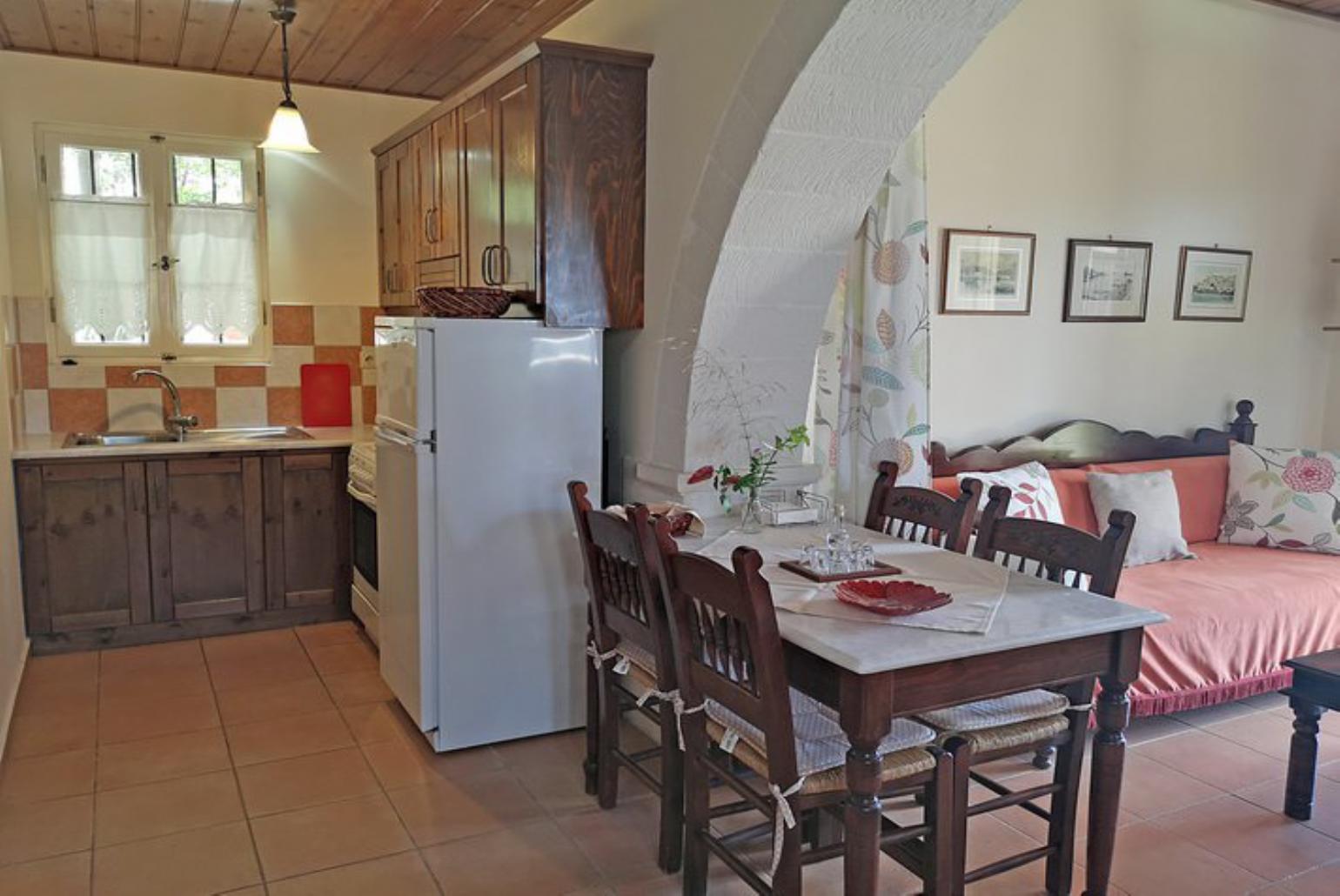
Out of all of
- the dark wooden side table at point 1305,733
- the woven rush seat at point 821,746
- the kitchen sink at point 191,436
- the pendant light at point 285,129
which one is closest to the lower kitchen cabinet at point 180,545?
the kitchen sink at point 191,436

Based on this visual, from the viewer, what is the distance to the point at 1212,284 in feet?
15.2

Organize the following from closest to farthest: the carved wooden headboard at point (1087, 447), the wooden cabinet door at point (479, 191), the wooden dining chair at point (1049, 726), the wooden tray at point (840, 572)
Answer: the wooden dining chair at point (1049, 726)
the wooden tray at point (840, 572)
the wooden cabinet door at point (479, 191)
the carved wooden headboard at point (1087, 447)

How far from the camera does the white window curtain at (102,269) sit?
430 centimetres

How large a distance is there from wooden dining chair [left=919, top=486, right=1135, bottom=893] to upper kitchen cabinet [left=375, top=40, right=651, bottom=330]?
1461mm

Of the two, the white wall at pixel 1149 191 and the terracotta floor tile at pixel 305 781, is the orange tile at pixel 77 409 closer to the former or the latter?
the terracotta floor tile at pixel 305 781

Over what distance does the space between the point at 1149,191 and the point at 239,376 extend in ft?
13.6

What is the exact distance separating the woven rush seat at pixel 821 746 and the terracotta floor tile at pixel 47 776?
1941 mm

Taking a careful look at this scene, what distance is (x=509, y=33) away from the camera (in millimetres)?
3854

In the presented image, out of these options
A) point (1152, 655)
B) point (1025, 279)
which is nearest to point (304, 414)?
point (1025, 279)

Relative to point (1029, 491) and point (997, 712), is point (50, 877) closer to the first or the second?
point (997, 712)

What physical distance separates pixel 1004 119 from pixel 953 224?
485 millimetres

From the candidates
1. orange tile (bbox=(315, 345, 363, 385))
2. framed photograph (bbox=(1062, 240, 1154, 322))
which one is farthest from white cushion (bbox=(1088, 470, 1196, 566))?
orange tile (bbox=(315, 345, 363, 385))

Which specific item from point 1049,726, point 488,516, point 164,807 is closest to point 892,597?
point 1049,726

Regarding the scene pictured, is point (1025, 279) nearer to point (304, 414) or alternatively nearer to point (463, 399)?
point (463, 399)
